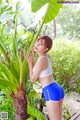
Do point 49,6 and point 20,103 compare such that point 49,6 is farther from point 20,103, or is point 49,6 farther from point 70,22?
point 70,22

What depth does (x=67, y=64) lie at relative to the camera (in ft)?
9.70

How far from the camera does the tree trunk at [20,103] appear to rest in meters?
1.58

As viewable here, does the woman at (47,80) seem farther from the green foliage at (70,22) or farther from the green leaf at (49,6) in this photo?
the green foliage at (70,22)

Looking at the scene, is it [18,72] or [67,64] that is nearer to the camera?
[18,72]

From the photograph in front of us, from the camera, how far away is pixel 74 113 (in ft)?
7.85

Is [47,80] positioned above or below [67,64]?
below

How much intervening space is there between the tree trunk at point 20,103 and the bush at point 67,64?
4.45 feet

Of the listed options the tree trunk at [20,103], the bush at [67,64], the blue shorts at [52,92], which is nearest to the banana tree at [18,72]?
the tree trunk at [20,103]

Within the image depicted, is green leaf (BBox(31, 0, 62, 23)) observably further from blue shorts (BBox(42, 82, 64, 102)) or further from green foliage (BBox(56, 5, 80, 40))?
green foliage (BBox(56, 5, 80, 40))

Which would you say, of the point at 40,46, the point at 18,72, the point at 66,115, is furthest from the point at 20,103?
the point at 66,115

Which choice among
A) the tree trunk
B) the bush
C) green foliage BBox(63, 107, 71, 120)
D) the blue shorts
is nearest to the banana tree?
the tree trunk

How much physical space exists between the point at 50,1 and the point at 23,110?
30.0 inches

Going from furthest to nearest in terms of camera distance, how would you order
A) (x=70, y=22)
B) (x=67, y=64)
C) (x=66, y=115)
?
(x=70, y=22) → (x=67, y=64) → (x=66, y=115)

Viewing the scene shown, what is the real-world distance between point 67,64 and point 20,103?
1.47 meters
